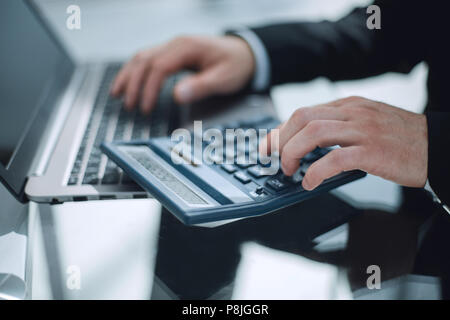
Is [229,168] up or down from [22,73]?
down

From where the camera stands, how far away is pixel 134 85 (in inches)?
25.8

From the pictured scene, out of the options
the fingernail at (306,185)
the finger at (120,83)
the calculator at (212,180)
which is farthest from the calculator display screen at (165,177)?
the finger at (120,83)

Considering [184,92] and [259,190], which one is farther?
[184,92]

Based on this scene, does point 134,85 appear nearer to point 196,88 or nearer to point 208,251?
point 196,88

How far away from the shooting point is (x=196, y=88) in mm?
654

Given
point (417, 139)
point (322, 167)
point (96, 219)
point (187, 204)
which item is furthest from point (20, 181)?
point (417, 139)

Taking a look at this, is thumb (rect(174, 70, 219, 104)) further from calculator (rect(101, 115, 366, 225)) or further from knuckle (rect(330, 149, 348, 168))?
knuckle (rect(330, 149, 348, 168))

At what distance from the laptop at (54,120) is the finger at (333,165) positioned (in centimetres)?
18

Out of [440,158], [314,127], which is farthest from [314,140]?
[440,158]

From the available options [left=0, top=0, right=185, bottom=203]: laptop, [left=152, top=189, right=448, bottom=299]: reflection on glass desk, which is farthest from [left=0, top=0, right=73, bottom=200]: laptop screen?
[left=152, top=189, right=448, bottom=299]: reflection on glass desk

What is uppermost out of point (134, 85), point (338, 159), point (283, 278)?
point (134, 85)

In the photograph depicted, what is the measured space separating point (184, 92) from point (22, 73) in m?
0.23

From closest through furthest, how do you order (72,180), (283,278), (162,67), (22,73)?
(283,278) < (72,180) < (22,73) < (162,67)

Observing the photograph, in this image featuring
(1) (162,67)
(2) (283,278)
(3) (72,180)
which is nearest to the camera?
(2) (283,278)
